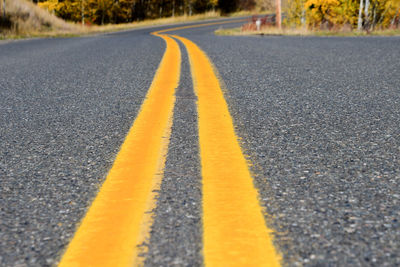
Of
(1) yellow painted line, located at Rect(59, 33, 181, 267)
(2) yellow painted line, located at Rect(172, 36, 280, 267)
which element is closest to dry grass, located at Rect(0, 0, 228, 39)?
(1) yellow painted line, located at Rect(59, 33, 181, 267)

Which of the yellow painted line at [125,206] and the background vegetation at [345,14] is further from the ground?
the background vegetation at [345,14]

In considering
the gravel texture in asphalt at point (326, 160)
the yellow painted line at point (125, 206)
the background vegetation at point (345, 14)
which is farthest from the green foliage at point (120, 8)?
the yellow painted line at point (125, 206)

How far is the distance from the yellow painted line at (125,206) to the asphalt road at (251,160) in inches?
1.6

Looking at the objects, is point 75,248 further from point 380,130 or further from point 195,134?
point 380,130

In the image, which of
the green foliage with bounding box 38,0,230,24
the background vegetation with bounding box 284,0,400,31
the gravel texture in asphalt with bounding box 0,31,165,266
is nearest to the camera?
the gravel texture in asphalt with bounding box 0,31,165,266

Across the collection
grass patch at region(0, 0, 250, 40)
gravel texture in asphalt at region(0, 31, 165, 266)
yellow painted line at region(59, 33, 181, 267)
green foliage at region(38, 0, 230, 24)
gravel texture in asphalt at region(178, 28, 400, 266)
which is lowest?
gravel texture in asphalt at region(0, 31, 165, 266)

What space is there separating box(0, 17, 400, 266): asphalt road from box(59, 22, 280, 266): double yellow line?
0.13ft

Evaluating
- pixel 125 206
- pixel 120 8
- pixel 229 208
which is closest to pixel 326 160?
pixel 229 208

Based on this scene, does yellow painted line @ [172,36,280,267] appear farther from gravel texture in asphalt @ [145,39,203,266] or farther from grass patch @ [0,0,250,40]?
grass patch @ [0,0,250,40]

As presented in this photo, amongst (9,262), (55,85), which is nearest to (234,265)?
(9,262)

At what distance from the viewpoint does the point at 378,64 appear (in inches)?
214

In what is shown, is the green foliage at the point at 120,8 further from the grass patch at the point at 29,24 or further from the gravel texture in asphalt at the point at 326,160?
the gravel texture in asphalt at the point at 326,160

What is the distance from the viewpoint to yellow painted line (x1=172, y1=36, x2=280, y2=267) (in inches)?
45.9

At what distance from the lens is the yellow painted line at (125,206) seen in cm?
118
